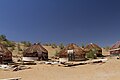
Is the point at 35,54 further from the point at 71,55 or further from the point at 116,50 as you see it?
the point at 116,50

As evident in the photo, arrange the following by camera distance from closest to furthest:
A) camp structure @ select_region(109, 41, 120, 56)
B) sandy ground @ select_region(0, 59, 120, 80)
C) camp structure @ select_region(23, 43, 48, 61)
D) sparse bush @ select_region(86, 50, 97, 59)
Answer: sandy ground @ select_region(0, 59, 120, 80)
camp structure @ select_region(23, 43, 48, 61)
sparse bush @ select_region(86, 50, 97, 59)
camp structure @ select_region(109, 41, 120, 56)

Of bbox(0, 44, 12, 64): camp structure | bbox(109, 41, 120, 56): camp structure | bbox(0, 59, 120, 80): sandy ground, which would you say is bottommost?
bbox(0, 59, 120, 80): sandy ground

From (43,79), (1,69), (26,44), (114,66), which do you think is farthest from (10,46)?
(43,79)

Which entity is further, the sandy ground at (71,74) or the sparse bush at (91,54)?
the sparse bush at (91,54)

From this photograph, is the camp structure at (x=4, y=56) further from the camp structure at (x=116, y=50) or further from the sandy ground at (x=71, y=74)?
the camp structure at (x=116, y=50)

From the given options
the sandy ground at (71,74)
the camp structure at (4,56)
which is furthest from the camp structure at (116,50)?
the sandy ground at (71,74)

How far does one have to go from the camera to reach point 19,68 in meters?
30.9

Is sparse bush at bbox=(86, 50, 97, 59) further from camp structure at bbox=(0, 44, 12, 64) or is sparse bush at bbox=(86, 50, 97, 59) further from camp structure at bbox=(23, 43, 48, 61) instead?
camp structure at bbox=(0, 44, 12, 64)

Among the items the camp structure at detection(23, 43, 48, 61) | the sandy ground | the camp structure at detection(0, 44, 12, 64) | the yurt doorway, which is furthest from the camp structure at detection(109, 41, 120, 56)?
the sandy ground

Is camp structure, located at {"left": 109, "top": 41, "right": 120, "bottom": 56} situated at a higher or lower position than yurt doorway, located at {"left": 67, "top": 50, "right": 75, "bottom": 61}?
higher

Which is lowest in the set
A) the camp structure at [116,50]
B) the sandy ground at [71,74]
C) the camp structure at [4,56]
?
the sandy ground at [71,74]

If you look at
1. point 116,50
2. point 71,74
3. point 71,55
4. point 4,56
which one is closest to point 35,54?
point 71,55

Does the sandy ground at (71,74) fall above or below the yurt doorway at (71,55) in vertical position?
below

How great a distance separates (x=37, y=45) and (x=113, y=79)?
2749 cm
